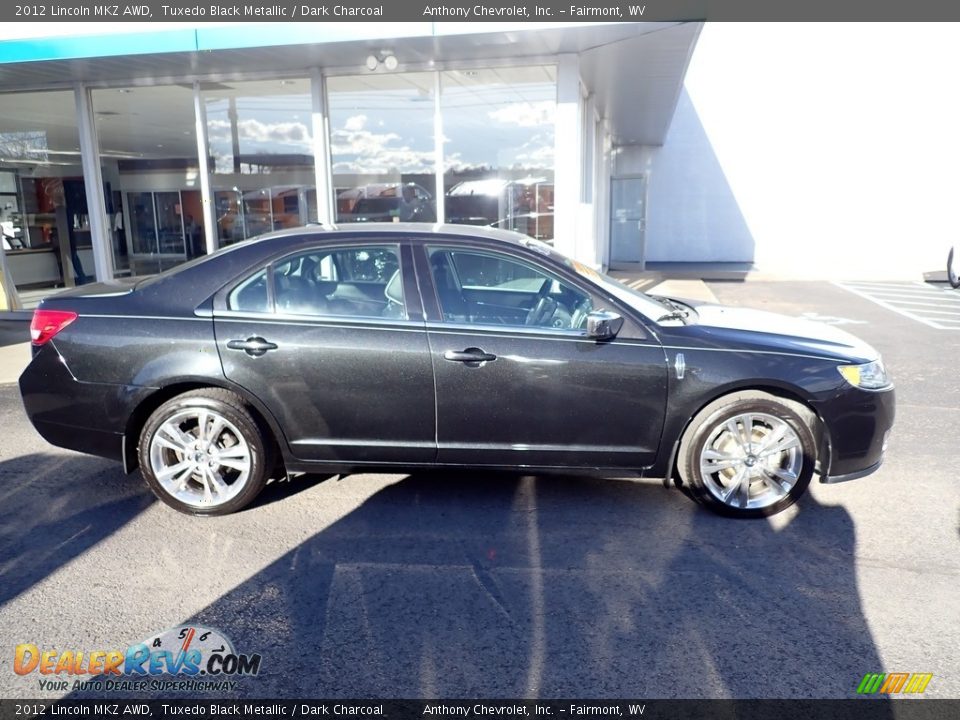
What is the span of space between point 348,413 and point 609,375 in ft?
4.86

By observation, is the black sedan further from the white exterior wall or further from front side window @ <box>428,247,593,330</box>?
the white exterior wall

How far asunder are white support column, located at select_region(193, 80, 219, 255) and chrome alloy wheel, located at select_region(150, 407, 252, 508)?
6.96m

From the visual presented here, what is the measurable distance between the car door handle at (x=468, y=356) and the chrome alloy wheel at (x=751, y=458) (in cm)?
133

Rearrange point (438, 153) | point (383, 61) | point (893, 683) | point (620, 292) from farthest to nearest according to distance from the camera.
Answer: point (438, 153)
point (383, 61)
point (620, 292)
point (893, 683)

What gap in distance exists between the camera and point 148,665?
2934mm

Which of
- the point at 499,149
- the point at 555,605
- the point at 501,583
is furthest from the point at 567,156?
the point at 555,605

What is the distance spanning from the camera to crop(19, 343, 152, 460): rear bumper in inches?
167

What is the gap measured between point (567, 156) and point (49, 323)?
265 inches

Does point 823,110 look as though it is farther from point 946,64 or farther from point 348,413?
point 348,413

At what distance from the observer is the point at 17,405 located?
6.75m

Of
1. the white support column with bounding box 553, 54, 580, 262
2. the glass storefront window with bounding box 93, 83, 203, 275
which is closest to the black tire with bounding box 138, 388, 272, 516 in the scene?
the white support column with bounding box 553, 54, 580, 262

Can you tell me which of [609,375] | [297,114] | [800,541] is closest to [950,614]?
[800,541]

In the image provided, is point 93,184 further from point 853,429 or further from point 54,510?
point 853,429

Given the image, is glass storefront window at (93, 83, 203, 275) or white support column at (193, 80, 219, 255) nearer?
white support column at (193, 80, 219, 255)
